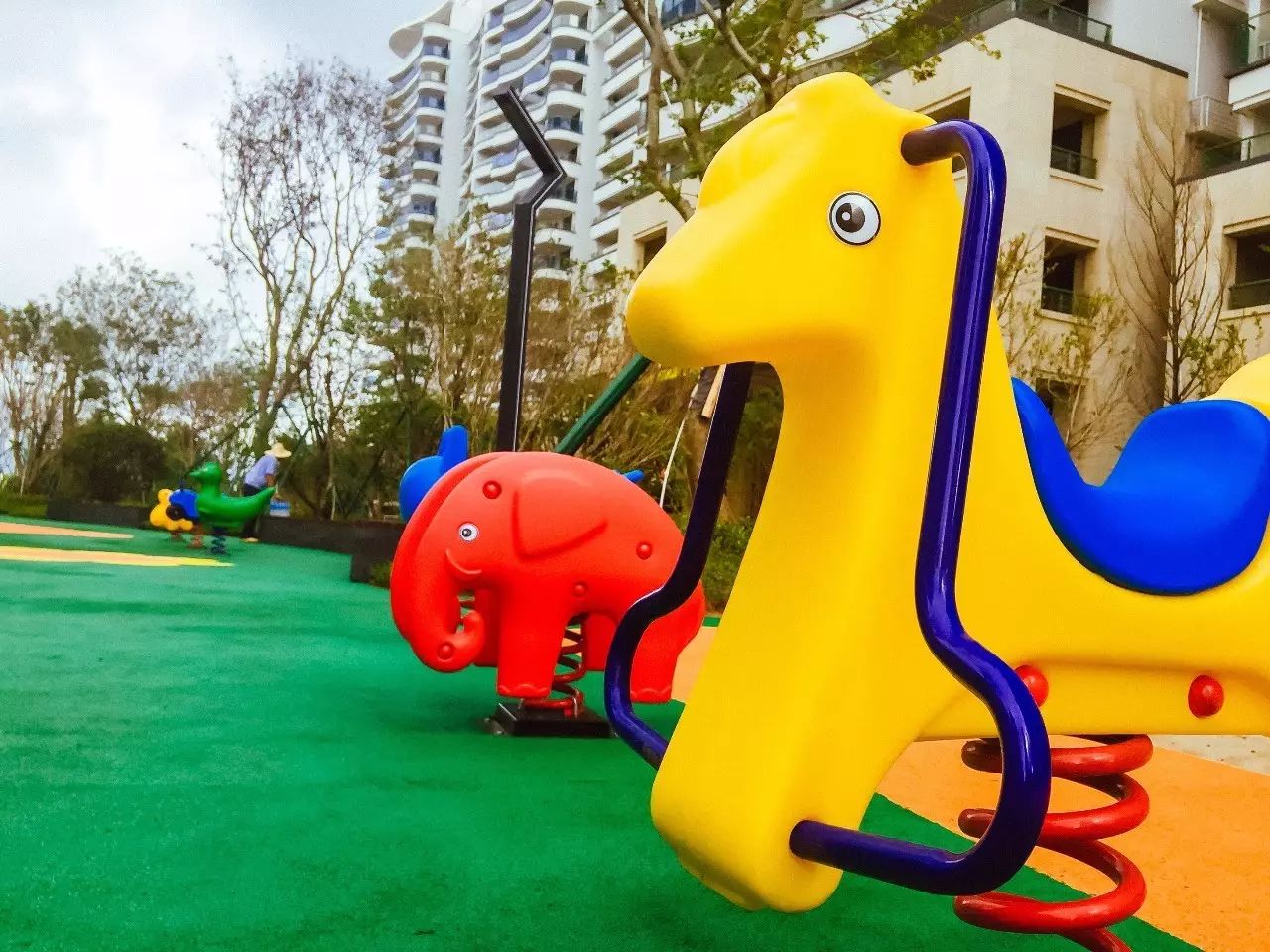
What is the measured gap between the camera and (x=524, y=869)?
224 cm

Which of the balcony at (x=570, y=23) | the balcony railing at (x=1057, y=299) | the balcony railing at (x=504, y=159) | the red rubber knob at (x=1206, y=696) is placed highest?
the balcony at (x=570, y=23)

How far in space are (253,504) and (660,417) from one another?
555 centimetres

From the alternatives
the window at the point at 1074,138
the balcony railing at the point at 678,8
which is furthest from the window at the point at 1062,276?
the balcony railing at the point at 678,8

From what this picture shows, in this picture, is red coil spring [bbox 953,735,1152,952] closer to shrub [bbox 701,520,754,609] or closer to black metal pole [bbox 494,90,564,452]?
black metal pole [bbox 494,90,564,452]

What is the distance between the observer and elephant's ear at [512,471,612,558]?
3.51 meters

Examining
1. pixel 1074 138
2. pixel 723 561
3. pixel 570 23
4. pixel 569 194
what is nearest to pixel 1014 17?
pixel 1074 138

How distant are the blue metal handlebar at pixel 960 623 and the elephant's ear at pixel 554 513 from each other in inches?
92.0

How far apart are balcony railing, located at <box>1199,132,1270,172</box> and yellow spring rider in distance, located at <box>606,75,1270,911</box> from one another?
17588 millimetres

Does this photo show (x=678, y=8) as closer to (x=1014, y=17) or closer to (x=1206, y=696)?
(x=1014, y=17)

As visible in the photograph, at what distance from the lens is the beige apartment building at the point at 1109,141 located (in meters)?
15.2

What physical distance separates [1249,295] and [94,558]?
629 inches

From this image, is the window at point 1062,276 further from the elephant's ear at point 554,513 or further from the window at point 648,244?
the elephant's ear at point 554,513

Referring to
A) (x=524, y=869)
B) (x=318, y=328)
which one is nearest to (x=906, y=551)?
(x=524, y=869)

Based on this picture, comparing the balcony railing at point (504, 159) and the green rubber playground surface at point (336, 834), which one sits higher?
the balcony railing at point (504, 159)
